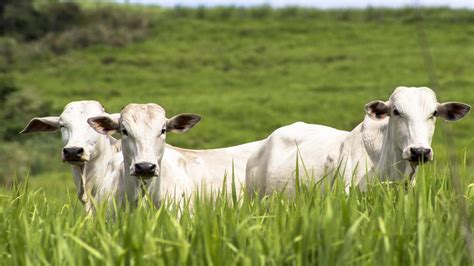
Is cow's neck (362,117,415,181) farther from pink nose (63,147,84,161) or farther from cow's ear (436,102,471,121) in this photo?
pink nose (63,147,84,161)

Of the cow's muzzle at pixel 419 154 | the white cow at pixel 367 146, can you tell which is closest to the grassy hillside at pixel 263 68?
the white cow at pixel 367 146

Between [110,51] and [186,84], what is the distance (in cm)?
728

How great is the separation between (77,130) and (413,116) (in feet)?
9.32

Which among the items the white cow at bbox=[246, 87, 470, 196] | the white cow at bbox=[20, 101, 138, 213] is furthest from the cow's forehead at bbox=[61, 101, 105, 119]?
the white cow at bbox=[246, 87, 470, 196]

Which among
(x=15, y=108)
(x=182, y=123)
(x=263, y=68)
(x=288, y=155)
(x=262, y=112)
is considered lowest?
(x=262, y=112)

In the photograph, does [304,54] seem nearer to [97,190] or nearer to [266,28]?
[266,28]

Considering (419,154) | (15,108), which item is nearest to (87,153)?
(419,154)

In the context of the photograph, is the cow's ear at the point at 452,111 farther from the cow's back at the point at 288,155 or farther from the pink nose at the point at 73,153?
the pink nose at the point at 73,153

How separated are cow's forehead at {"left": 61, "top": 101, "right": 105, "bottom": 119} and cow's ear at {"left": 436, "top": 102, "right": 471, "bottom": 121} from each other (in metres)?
2.90

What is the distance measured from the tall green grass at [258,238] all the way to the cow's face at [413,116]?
1.19m

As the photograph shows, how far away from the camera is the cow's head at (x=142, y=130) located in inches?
324

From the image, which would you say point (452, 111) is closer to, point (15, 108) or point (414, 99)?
point (414, 99)

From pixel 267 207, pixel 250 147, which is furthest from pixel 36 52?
pixel 267 207

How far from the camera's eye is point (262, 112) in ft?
134
